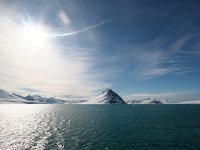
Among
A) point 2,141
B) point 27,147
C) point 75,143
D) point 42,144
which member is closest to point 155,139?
point 75,143

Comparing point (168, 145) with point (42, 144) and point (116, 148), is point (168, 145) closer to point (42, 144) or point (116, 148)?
point (116, 148)

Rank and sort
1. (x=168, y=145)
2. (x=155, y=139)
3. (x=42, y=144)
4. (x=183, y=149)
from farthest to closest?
(x=155, y=139)
(x=42, y=144)
(x=168, y=145)
(x=183, y=149)

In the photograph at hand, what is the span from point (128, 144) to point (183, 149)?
591 inches

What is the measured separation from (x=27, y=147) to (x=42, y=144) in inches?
179

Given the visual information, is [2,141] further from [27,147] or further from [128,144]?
[128,144]

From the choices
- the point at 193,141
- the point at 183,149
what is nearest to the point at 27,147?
the point at 183,149

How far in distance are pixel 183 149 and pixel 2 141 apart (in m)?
55.7

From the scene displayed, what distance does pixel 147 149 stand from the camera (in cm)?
4734

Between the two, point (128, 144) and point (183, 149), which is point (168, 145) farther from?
point (128, 144)

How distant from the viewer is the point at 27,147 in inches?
2007

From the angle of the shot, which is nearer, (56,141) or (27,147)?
(27,147)

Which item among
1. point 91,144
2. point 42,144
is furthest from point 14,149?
point 91,144

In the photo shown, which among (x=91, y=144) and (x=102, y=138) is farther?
(x=102, y=138)

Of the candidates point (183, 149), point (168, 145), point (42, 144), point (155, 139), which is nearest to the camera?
point (183, 149)
